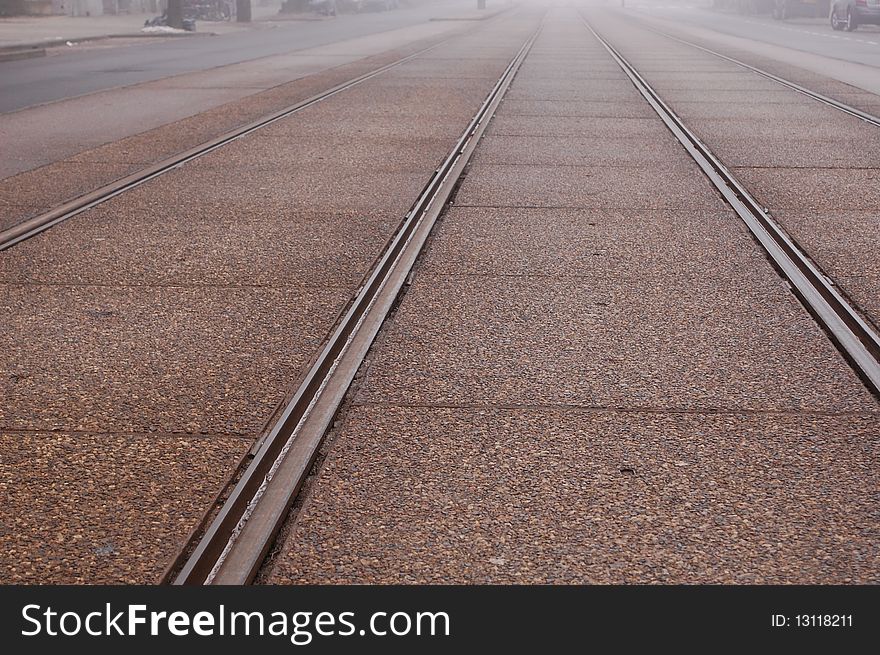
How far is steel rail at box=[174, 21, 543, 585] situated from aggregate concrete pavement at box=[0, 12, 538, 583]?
3.6 inches

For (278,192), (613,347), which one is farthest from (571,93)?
(613,347)

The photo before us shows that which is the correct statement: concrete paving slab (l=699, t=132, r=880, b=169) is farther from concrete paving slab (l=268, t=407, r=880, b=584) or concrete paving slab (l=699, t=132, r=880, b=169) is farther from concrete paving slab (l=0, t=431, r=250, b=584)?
concrete paving slab (l=0, t=431, r=250, b=584)

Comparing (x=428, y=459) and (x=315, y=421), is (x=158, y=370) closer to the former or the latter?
(x=315, y=421)

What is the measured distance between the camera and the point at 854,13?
4722 centimetres

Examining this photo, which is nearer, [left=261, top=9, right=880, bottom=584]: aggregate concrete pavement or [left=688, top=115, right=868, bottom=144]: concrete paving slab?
[left=261, top=9, right=880, bottom=584]: aggregate concrete pavement

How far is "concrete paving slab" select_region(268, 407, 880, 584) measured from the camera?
3383 mm

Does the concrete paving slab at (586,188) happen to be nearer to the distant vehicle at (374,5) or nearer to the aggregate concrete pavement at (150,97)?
the aggregate concrete pavement at (150,97)

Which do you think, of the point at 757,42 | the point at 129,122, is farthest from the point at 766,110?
the point at 757,42

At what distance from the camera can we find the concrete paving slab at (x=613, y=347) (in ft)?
15.9

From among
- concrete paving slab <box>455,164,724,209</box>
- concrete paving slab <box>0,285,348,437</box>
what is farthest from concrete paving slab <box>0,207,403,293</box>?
concrete paving slab <box>455,164,724,209</box>

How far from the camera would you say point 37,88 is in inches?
824

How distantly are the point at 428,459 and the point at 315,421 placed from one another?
0.59 meters

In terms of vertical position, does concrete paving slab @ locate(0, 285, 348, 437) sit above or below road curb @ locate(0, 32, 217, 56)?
above

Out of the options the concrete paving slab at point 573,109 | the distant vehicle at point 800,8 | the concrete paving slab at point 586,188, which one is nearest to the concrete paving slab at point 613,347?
the concrete paving slab at point 586,188
